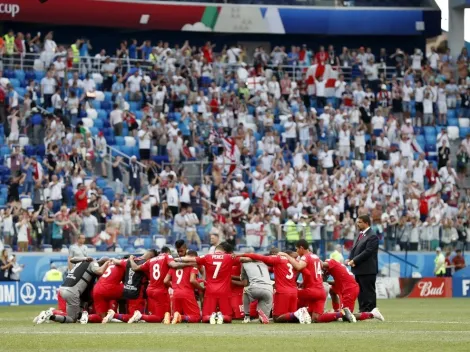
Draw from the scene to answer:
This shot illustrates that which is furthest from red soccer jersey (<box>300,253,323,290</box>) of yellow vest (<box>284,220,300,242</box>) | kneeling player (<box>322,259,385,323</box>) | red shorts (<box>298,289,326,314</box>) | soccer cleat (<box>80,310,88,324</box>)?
yellow vest (<box>284,220,300,242</box>)

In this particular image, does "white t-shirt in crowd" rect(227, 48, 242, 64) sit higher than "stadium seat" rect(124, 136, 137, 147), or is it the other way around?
"white t-shirt in crowd" rect(227, 48, 242, 64)

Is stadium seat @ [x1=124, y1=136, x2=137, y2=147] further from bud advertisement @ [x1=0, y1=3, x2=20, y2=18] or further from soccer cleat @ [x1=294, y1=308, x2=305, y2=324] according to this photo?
soccer cleat @ [x1=294, y1=308, x2=305, y2=324]

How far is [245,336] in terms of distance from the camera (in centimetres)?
1859

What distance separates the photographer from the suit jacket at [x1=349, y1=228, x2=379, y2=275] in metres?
23.5

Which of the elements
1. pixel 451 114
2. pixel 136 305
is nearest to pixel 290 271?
pixel 136 305

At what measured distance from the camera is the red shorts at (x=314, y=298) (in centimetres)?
2284

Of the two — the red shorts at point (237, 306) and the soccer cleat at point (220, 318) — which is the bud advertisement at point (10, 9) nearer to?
the red shorts at point (237, 306)

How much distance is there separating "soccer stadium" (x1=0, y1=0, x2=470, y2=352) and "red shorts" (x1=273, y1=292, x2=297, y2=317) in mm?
26

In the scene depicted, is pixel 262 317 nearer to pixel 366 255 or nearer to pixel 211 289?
pixel 211 289

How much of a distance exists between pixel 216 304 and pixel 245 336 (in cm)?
485

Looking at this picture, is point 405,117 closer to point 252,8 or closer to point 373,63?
point 373,63

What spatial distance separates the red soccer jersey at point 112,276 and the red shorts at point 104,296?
0.09 metres

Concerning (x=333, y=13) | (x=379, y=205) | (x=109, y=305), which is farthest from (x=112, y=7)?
(x=109, y=305)

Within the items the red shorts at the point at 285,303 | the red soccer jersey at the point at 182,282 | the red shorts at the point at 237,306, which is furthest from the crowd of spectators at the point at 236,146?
the red shorts at the point at 285,303
